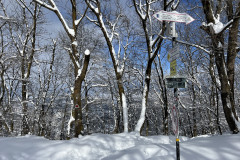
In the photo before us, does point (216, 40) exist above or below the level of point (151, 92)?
above

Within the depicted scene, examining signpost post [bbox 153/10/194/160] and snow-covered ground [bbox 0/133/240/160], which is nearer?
signpost post [bbox 153/10/194/160]

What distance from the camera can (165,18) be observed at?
10.5 feet

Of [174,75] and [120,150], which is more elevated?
[174,75]

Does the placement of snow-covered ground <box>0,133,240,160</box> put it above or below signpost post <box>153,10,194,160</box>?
below

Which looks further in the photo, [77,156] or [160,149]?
[77,156]

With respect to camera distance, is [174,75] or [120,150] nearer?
[174,75]

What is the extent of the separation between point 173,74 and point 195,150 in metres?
2.04

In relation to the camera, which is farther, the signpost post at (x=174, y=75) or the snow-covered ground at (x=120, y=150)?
the snow-covered ground at (x=120, y=150)

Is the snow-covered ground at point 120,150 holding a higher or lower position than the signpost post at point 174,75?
lower

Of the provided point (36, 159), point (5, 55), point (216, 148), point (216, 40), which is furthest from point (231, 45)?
point (5, 55)

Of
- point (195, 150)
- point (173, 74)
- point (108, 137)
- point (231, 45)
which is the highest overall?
point (231, 45)

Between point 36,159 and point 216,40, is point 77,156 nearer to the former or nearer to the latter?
point 36,159

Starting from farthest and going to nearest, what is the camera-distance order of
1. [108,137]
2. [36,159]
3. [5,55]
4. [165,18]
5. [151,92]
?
[151,92] < [5,55] < [108,137] < [36,159] < [165,18]

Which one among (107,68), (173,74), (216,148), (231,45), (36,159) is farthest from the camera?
(107,68)
